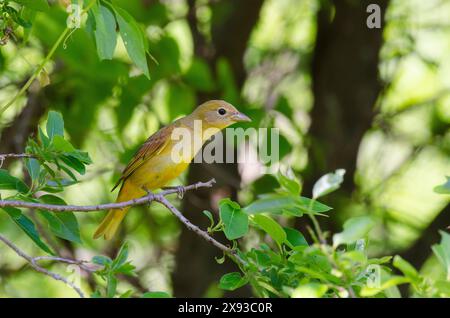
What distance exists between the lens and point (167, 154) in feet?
15.6

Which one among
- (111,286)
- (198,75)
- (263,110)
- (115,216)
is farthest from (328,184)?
(263,110)

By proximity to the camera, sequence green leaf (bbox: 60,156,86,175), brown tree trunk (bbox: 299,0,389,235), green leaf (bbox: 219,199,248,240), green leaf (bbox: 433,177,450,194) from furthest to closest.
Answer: brown tree trunk (bbox: 299,0,389,235)
green leaf (bbox: 60,156,86,175)
green leaf (bbox: 219,199,248,240)
green leaf (bbox: 433,177,450,194)

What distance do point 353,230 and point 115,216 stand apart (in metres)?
2.63

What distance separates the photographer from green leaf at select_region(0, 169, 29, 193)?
2900mm

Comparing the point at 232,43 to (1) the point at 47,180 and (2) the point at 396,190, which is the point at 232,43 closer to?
(2) the point at 396,190

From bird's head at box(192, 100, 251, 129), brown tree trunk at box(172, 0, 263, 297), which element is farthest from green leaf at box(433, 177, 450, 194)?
brown tree trunk at box(172, 0, 263, 297)

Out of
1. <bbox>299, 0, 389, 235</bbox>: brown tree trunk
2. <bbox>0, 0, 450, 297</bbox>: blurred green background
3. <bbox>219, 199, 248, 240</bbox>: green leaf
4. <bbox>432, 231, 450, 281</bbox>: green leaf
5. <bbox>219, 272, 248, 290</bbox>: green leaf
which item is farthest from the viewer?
<bbox>299, 0, 389, 235</bbox>: brown tree trunk

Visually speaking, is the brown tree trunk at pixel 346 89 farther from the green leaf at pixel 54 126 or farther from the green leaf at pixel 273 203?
the green leaf at pixel 273 203

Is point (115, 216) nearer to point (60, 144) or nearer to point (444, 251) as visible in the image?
point (60, 144)

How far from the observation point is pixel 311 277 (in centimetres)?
246

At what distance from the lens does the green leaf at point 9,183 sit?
9.52ft

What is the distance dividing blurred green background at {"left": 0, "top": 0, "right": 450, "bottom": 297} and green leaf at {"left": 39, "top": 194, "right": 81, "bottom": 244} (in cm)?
219

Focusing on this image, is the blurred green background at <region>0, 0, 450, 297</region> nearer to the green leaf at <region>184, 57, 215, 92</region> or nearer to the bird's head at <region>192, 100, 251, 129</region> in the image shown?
the green leaf at <region>184, 57, 215, 92</region>

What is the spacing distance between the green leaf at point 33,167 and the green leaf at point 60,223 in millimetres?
87
